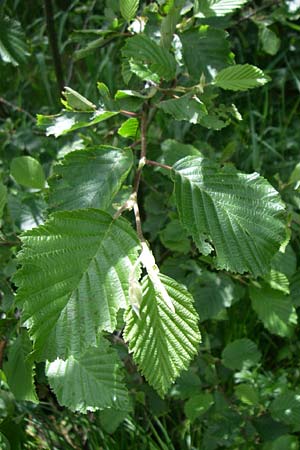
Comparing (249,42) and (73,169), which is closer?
(73,169)

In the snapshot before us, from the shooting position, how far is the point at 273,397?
140 cm

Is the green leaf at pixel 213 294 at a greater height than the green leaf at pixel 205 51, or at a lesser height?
lesser

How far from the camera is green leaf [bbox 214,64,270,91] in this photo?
87 cm

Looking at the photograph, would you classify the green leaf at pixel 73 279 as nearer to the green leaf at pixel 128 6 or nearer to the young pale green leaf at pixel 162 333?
the young pale green leaf at pixel 162 333

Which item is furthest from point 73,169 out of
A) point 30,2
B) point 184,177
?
point 30,2

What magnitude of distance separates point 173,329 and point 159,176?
77 centimetres

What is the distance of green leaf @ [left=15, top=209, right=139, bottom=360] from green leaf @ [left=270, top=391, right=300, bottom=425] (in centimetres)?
74

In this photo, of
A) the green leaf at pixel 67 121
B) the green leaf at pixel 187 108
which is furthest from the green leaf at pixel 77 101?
the green leaf at pixel 187 108

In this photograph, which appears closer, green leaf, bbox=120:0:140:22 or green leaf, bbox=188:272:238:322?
green leaf, bbox=120:0:140:22

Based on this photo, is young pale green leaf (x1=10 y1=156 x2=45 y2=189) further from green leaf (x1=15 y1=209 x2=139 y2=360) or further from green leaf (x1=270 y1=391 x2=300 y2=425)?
green leaf (x1=270 y1=391 x2=300 y2=425)

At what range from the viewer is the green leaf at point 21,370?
0.98 m

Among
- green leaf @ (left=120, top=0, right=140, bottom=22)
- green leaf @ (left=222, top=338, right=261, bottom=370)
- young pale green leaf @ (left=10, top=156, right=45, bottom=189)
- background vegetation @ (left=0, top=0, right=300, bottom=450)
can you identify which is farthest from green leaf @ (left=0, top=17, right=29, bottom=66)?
green leaf @ (left=222, top=338, right=261, bottom=370)

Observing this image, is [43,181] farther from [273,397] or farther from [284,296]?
[273,397]

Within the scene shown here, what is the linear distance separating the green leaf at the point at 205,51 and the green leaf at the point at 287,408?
0.72 meters
